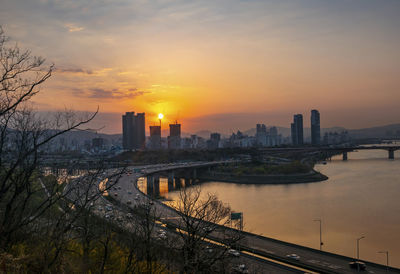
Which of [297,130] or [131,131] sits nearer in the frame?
[131,131]

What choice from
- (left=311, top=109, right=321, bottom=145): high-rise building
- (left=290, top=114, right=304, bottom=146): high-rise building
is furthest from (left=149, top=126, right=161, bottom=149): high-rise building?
(left=311, top=109, right=321, bottom=145): high-rise building

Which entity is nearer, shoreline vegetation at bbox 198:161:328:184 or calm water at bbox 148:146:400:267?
calm water at bbox 148:146:400:267

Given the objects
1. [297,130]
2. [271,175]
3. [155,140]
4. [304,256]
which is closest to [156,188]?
[271,175]

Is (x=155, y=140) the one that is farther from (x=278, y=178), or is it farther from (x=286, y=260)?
(x=286, y=260)

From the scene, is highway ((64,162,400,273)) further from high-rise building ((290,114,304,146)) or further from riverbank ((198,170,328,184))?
high-rise building ((290,114,304,146))

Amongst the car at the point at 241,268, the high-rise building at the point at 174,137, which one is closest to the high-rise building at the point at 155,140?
the high-rise building at the point at 174,137

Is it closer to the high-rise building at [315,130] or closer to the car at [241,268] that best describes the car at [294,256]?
the car at [241,268]
